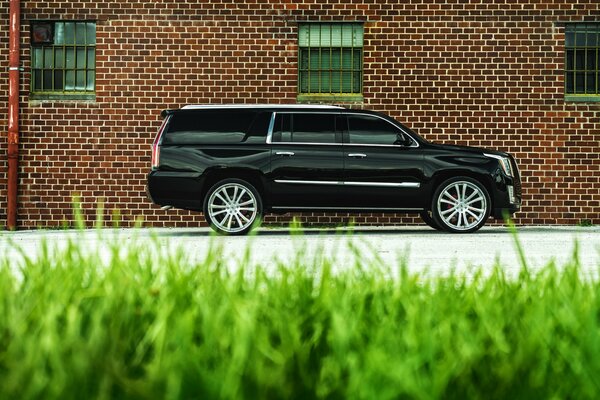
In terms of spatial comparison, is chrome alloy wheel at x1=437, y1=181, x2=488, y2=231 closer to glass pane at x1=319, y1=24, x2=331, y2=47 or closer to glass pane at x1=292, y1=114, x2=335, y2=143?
glass pane at x1=292, y1=114, x2=335, y2=143

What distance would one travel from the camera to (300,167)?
1496cm

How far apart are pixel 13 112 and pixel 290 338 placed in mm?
15852

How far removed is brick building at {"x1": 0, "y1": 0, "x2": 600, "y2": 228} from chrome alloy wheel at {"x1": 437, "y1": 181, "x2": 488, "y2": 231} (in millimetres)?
2905

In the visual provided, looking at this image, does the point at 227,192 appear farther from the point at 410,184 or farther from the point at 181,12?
the point at 181,12

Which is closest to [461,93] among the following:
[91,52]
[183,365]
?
[91,52]

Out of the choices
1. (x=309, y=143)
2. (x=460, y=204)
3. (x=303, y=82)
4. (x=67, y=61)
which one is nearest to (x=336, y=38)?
(x=303, y=82)

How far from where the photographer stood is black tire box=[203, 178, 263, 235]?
14797mm

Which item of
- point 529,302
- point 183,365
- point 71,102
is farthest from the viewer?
point 71,102

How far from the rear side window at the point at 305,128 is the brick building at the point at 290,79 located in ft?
9.99

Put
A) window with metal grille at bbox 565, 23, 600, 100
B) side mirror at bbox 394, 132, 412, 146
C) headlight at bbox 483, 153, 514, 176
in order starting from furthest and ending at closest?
window with metal grille at bbox 565, 23, 600, 100 < headlight at bbox 483, 153, 514, 176 < side mirror at bbox 394, 132, 412, 146

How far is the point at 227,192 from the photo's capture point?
1491cm

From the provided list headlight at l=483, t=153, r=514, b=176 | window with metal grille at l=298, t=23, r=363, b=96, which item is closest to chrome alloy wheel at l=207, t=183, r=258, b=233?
headlight at l=483, t=153, r=514, b=176

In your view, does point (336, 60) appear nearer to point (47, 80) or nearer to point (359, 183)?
point (359, 183)

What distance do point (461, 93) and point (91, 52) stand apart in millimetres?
6577
